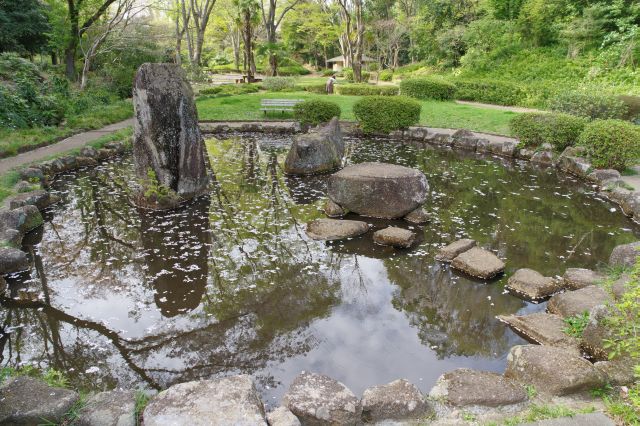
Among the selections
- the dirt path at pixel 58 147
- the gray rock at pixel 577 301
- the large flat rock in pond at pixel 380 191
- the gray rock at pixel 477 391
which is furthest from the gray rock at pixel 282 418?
the dirt path at pixel 58 147

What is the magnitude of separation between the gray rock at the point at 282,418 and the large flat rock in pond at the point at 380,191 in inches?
224

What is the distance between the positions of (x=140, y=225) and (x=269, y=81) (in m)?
23.0

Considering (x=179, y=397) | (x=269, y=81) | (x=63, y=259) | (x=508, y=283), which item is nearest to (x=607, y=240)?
(x=508, y=283)

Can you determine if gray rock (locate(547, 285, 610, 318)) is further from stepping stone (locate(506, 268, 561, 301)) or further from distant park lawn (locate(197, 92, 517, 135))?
distant park lawn (locate(197, 92, 517, 135))

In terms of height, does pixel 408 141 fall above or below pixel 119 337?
above

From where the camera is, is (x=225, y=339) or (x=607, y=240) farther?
(x=607, y=240)

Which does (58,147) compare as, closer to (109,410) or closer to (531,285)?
(109,410)

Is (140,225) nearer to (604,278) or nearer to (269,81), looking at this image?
(604,278)

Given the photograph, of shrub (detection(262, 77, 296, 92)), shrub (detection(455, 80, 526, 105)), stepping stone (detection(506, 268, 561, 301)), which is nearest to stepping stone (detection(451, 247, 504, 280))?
stepping stone (detection(506, 268, 561, 301))

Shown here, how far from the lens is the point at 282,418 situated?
10.9ft

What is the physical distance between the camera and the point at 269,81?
29.3m

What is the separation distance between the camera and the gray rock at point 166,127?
28.8 feet

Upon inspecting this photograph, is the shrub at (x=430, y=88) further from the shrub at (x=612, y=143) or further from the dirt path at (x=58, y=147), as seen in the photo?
the dirt path at (x=58, y=147)

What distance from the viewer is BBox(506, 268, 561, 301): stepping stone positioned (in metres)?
5.95
